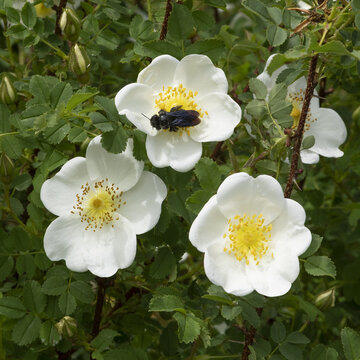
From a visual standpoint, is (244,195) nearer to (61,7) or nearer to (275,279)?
(275,279)

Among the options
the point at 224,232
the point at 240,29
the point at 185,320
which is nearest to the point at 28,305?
the point at 185,320

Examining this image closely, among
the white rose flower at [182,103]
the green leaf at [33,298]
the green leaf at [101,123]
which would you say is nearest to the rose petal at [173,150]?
the white rose flower at [182,103]

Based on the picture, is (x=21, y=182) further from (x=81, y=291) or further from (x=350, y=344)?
(x=350, y=344)

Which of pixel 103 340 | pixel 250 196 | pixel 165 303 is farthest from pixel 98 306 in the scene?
pixel 250 196

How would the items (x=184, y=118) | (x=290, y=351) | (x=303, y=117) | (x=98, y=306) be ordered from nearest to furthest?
(x=303, y=117) → (x=184, y=118) → (x=290, y=351) → (x=98, y=306)

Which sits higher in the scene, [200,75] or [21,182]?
[200,75]

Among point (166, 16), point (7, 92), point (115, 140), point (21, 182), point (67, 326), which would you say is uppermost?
point (166, 16)
